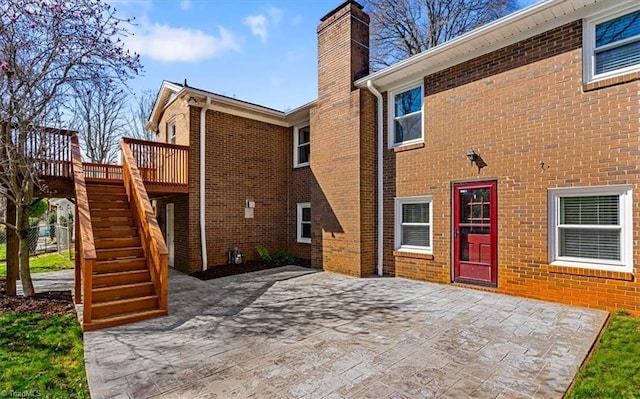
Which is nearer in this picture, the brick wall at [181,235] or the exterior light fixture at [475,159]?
the exterior light fixture at [475,159]

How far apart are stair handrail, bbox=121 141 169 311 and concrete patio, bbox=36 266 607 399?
596 mm

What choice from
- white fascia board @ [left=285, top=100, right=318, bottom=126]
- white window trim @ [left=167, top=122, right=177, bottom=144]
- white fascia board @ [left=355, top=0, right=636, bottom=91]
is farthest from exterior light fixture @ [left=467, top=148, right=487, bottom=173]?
white window trim @ [left=167, top=122, right=177, bottom=144]

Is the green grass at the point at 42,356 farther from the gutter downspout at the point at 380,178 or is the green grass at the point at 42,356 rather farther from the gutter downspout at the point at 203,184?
the gutter downspout at the point at 380,178

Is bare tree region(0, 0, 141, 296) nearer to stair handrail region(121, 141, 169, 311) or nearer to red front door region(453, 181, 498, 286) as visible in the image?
stair handrail region(121, 141, 169, 311)

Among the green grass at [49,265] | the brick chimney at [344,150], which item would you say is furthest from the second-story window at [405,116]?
the green grass at [49,265]

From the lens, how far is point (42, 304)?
6168 millimetres

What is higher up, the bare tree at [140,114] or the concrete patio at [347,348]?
the bare tree at [140,114]

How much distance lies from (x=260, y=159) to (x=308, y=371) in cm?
867

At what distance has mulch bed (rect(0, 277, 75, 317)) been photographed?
5.78 meters

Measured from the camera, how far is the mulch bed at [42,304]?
5777 millimetres

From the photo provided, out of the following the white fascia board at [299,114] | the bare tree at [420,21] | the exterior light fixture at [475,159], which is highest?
the bare tree at [420,21]

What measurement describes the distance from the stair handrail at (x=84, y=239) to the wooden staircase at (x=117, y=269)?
8.5 inches

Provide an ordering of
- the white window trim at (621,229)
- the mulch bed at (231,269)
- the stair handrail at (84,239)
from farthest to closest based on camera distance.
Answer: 1. the mulch bed at (231,269)
2. the white window trim at (621,229)
3. the stair handrail at (84,239)

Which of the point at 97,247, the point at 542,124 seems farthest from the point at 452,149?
the point at 97,247
